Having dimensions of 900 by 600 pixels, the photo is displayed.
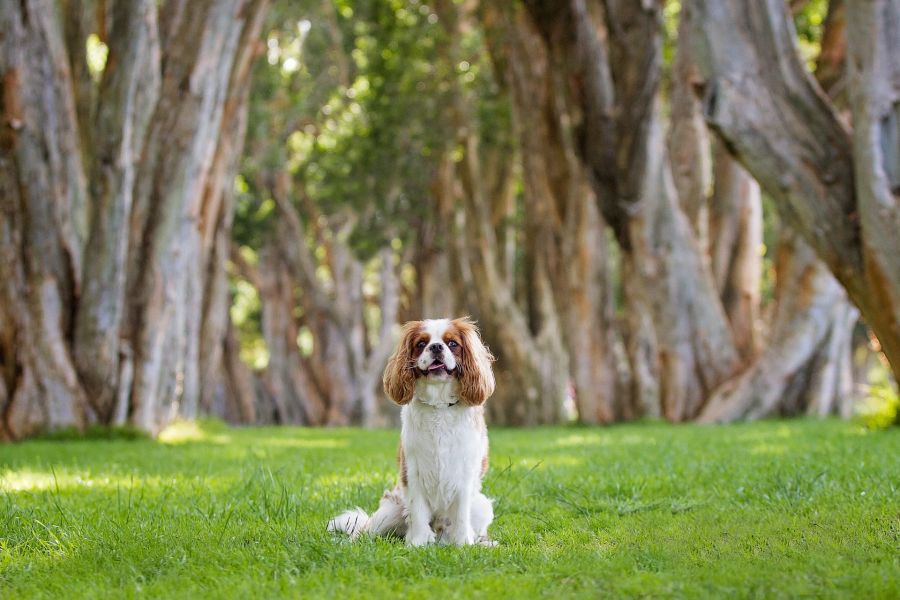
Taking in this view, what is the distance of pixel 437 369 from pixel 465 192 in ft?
57.5

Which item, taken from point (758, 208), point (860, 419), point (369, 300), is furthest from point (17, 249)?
point (369, 300)

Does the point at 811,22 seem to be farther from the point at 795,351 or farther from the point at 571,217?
the point at 795,351

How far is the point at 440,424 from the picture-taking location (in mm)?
4840

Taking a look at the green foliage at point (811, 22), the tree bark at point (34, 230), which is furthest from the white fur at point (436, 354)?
the green foliage at point (811, 22)

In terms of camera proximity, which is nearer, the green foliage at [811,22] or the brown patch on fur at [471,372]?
the brown patch on fur at [471,372]

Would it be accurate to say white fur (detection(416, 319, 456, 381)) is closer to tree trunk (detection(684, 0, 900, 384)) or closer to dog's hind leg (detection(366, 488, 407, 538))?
dog's hind leg (detection(366, 488, 407, 538))

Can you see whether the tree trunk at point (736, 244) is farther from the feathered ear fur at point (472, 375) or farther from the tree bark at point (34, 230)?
the feathered ear fur at point (472, 375)

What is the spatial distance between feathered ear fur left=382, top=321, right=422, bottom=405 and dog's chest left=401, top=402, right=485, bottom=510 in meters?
0.07

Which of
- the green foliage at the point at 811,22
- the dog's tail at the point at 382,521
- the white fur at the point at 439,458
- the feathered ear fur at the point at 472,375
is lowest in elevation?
the dog's tail at the point at 382,521

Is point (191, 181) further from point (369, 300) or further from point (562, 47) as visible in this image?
point (369, 300)

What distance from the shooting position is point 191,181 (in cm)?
1243

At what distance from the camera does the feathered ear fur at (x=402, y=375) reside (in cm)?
486

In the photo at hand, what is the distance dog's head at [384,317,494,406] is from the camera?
15.8ft

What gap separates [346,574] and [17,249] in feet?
27.7
